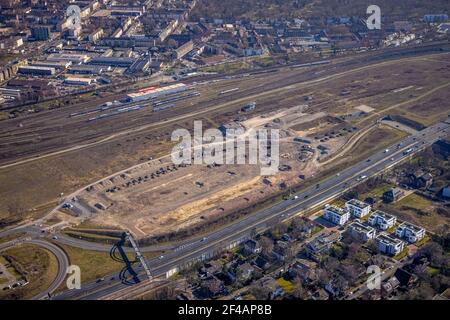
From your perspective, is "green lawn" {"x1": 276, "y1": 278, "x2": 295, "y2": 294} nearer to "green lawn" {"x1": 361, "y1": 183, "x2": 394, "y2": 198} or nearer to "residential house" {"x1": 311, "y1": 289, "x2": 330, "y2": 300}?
"residential house" {"x1": 311, "y1": 289, "x2": 330, "y2": 300}

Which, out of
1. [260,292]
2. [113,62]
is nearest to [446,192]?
[260,292]

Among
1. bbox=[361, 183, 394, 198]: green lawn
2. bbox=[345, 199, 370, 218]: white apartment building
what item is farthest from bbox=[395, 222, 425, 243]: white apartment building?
bbox=[361, 183, 394, 198]: green lawn

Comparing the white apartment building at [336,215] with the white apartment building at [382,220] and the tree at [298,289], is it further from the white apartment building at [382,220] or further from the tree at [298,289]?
the tree at [298,289]

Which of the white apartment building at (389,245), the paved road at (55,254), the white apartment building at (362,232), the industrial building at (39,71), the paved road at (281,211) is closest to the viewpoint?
the paved road at (55,254)

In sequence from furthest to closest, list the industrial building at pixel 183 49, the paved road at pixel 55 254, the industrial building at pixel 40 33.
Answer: the industrial building at pixel 40 33, the industrial building at pixel 183 49, the paved road at pixel 55 254

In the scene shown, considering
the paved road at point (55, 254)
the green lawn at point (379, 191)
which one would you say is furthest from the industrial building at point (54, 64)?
the green lawn at point (379, 191)

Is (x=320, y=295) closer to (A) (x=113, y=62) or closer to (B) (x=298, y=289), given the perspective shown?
(B) (x=298, y=289)

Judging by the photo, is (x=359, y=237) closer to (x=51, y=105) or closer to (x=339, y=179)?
(x=339, y=179)
